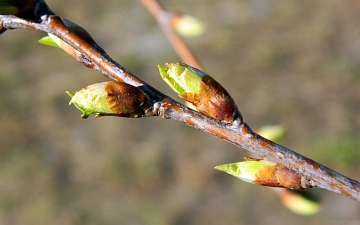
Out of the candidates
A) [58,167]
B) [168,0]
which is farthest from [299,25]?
[58,167]

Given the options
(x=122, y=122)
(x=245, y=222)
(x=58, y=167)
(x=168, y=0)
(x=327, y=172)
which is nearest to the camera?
(x=327, y=172)

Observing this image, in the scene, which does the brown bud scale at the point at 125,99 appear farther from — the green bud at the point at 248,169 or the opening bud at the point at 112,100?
the green bud at the point at 248,169

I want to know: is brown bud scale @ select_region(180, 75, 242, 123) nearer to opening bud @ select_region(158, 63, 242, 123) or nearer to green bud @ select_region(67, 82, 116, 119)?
opening bud @ select_region(158, 63, 242, 123)

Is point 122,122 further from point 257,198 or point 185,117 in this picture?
point 185,117

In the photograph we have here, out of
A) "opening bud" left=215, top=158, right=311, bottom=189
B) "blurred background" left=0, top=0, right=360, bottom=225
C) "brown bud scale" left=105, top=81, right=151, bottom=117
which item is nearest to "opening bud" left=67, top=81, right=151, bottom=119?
"brown bud scale" left=105, top=81, right=151, bottom=117

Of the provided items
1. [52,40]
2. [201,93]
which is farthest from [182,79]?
[52,40]

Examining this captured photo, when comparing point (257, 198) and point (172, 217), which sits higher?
point (257, 198)
